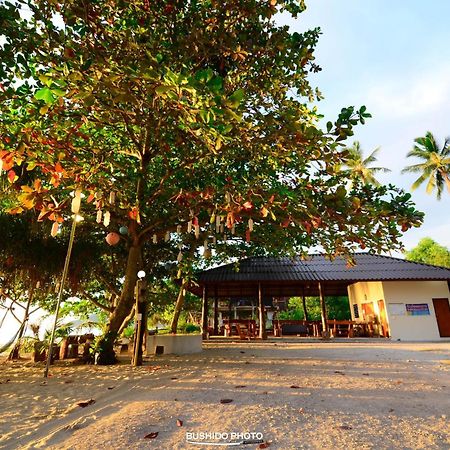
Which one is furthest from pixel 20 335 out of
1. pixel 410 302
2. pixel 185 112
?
pixel 410 302

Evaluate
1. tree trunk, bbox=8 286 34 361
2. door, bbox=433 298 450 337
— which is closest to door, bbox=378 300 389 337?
door, bbox=433 298 450 337

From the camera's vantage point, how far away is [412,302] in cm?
1560

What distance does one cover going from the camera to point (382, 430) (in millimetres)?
3104

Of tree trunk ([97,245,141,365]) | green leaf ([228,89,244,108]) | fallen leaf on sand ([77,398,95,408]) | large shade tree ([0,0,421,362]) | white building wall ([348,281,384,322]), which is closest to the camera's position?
green leaf ([228,89,244,108])

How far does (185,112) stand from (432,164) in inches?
1164

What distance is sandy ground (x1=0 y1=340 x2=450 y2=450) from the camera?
2975 millimetres

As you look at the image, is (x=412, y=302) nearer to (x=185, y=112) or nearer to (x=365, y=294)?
(x=365, y=294)

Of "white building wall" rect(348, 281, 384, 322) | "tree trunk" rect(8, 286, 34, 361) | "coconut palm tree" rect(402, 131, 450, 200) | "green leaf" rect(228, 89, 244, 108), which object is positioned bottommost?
"tree trunk" rect(8, 286, 34, 361)

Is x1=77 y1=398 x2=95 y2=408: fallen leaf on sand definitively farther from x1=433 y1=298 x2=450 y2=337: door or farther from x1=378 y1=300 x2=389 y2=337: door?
x1=433 y1=298 x2=450 y2=337: door

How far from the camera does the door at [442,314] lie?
1531 centimetres

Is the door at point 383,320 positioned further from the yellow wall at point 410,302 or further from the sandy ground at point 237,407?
the sandy ground at point 237,407

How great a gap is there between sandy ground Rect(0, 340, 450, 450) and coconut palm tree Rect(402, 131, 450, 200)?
24.2 meters

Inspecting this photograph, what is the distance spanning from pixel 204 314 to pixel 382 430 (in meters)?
13.5

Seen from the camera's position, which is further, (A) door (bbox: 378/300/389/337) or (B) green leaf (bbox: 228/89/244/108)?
(A) door (bbox: 378/300/389/337)
